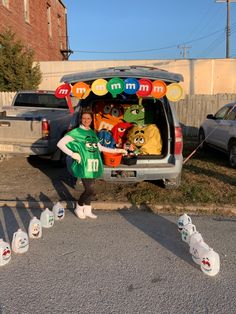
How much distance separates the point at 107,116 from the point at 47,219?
268 cm

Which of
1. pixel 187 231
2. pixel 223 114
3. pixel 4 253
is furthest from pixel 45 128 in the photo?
pixel 223 114

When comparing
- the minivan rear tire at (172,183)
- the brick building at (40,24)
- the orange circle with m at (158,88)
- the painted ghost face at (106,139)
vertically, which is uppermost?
the brick building at (40,24)

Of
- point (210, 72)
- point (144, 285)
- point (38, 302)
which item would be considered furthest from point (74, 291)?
point (210, 72)

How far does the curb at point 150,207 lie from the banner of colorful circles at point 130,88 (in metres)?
1.73

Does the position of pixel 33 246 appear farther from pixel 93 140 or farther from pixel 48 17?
Result: pixel 48 17

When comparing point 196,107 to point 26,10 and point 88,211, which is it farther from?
point 26,10

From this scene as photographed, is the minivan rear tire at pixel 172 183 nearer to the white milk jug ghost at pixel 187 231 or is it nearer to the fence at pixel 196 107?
the white milk jug ghost at pixel 187 231

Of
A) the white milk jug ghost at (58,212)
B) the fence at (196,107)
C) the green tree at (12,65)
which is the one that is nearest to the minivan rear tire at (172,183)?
the white milk jug ghost at (58,212)

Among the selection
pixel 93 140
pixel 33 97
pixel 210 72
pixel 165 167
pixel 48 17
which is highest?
pixel 48 17

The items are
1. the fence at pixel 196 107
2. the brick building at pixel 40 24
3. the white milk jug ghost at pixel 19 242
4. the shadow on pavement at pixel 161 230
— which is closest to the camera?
the white milk jug ghost at pixel 19 242

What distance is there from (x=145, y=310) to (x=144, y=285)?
0.41 meters

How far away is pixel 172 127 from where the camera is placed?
18.6 ft

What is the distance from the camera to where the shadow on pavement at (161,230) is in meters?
4.05

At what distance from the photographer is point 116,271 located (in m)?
3.54
